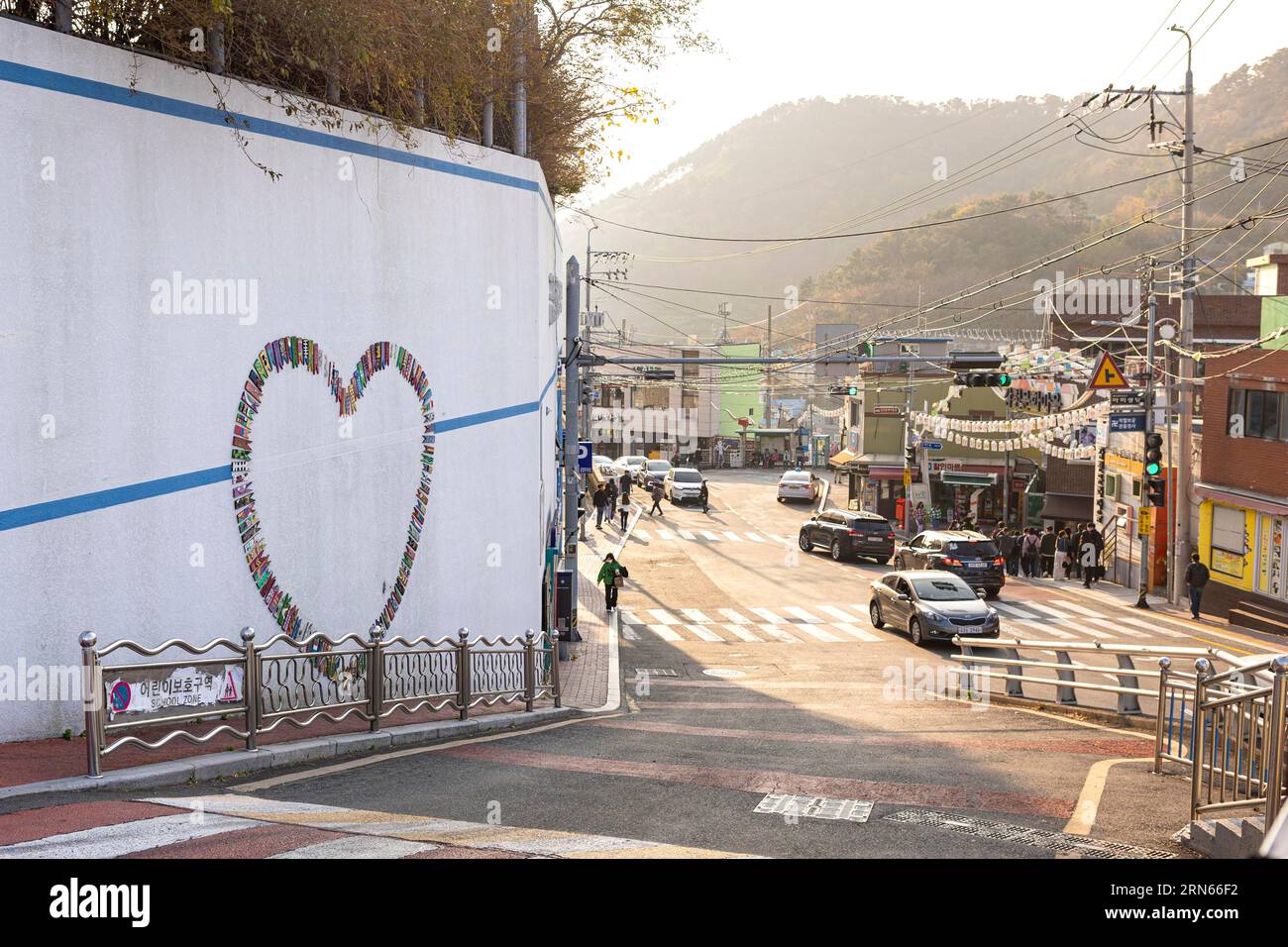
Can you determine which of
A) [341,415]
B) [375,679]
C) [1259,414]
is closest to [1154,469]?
[1259,414]

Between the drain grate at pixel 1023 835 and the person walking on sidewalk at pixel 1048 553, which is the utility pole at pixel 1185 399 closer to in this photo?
the person walking on sidewalk at pixel 1048 553

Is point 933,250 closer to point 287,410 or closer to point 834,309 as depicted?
point 834,309

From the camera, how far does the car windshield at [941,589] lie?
26.5 metres

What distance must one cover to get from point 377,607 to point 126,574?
4.10 metres

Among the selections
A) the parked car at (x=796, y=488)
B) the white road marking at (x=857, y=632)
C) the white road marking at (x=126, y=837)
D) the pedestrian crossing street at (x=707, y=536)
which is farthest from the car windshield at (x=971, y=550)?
the parked car at (x=796, y=488)

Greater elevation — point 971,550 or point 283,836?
point 283,836

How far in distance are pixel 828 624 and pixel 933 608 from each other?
463 centimetres

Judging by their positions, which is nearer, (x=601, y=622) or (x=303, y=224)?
(x=303, y=224)

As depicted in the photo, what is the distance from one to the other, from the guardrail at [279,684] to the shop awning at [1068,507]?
37.4 m

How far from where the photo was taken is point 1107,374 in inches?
1308

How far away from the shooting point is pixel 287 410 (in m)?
13.1

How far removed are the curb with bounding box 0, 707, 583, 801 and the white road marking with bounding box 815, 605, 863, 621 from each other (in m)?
18.2

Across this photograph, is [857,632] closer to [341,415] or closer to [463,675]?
[463,675]
